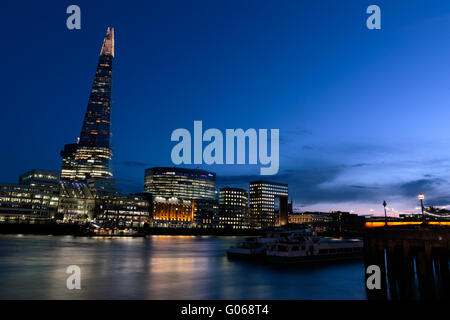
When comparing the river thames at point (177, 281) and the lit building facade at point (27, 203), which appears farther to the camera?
the lit building facade at point (27, 203)

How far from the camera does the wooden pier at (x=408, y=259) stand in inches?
1150

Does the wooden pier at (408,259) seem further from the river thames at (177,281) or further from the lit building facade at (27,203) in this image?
the lit building facade at (27,203)

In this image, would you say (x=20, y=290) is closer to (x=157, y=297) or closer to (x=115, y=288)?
(x=115, y=288)

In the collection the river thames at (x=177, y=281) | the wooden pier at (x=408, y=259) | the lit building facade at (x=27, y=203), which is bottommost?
the river thames at (x=177, y=281)

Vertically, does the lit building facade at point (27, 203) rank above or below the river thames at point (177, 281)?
above

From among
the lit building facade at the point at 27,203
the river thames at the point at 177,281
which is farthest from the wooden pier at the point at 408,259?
the lit building facade at the point at 27,203

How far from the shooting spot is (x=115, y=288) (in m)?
36.2

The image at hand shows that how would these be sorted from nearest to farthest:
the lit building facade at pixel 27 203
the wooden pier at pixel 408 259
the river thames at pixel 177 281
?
the wooden pier at pixel 408 259 < the river thames at pixel 177 281 < the lit building facade at pixel 27 203

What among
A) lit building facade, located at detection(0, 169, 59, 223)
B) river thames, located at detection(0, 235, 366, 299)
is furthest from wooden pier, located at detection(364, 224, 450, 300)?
lit building facade, located at detection(0, 169, 59, 223)

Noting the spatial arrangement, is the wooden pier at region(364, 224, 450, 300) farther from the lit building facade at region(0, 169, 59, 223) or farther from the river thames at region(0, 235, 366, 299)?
the lit building facade at region(0, 169, 59, 223)

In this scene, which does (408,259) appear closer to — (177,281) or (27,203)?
(177,281)

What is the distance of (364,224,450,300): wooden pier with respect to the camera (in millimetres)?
29219
